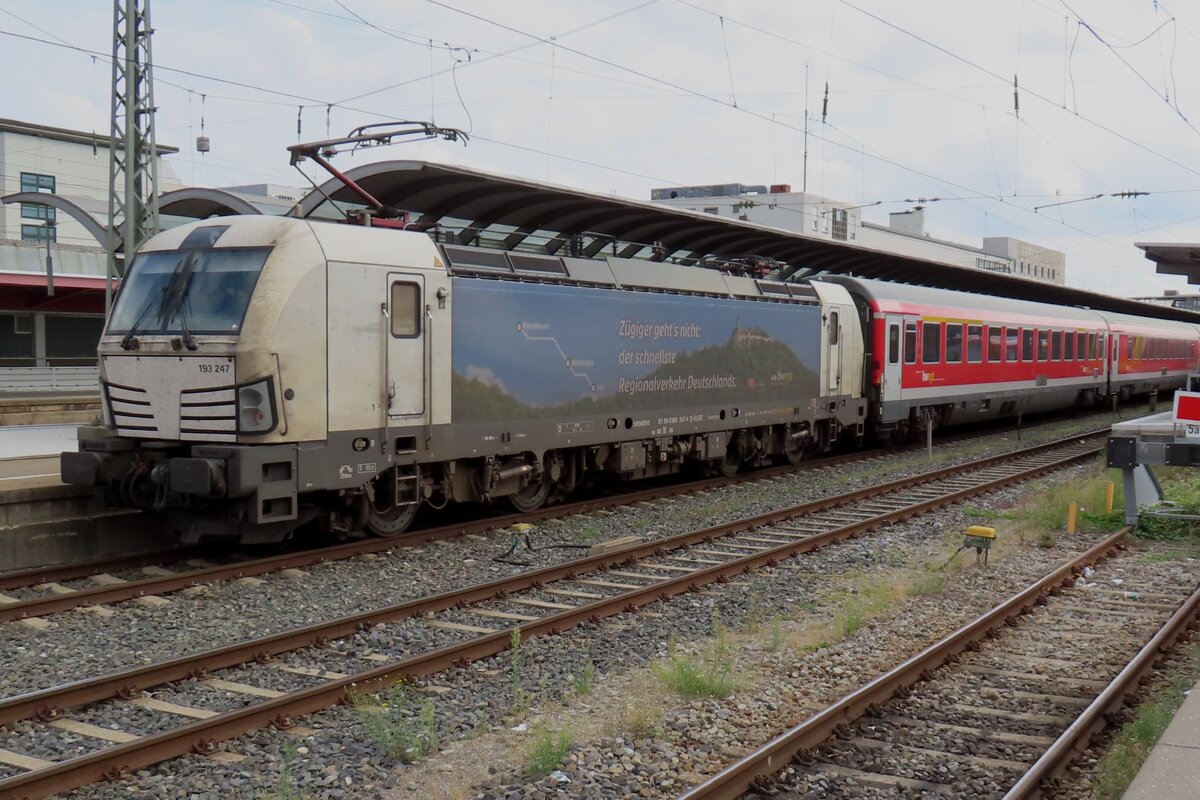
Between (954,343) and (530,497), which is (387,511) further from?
(954,343)

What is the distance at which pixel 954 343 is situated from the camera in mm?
23359

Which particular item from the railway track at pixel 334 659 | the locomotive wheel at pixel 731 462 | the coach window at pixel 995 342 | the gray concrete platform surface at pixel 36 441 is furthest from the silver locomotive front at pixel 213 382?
the coach window at pixel 995 342

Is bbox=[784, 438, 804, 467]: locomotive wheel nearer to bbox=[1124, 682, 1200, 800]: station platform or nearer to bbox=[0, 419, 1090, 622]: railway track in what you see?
bbox=[0, 419, 1090, 622]: railway track

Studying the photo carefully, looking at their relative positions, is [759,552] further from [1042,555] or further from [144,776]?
[144,776]

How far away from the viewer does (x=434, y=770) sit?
19.2 ft

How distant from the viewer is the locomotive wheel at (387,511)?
11.6m

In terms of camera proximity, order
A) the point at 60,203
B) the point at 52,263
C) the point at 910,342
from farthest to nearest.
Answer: the point at 52,263
the point at 60,203
the point at 910,342

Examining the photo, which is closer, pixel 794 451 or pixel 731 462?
pixel 731 462

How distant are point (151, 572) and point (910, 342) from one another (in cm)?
1551

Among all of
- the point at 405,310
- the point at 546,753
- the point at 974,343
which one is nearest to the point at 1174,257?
the point at 974,343

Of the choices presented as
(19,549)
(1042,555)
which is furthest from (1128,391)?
(19,549)

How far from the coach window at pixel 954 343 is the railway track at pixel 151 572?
13.1 metres

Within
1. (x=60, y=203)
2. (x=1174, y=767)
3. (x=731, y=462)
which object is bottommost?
(x=1174, y=767)

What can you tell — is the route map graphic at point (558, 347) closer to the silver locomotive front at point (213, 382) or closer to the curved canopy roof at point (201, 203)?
the silver locomotive front at point (213, 382)
